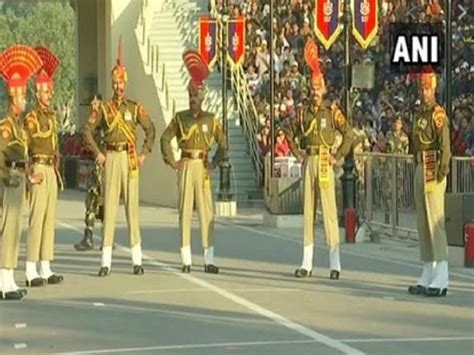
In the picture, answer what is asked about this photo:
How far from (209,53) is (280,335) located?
22.5m

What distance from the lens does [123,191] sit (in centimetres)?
1781

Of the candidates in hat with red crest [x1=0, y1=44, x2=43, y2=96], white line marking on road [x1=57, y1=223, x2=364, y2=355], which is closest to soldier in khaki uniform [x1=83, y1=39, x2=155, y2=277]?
white line marking on road [x1=57, y1=223, x2=364, y2=355]

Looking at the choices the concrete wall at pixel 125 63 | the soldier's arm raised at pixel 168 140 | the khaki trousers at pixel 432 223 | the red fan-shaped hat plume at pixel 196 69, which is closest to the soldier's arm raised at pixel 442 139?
the khaki trousers at pixel 432 223

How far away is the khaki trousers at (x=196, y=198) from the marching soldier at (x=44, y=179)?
5.90ft

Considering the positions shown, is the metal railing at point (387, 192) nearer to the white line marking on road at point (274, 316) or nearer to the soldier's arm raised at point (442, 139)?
the white line marking on road at point (274, 316)

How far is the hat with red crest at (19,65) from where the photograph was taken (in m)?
15.8

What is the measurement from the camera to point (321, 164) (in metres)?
17.1

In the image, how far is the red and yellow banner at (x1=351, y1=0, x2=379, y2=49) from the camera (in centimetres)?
2616

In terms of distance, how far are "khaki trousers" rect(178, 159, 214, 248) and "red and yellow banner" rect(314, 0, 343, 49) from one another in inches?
383

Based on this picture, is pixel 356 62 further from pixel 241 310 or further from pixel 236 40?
pixel 241 310

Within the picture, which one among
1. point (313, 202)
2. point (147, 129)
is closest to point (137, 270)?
point (147, 129)

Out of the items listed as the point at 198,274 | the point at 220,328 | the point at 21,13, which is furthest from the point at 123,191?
the point at 21,13

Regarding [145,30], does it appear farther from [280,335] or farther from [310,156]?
[280,335]

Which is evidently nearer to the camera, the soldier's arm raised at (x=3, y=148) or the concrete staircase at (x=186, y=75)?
the soldier's arm raised at (x=3, y=148)
